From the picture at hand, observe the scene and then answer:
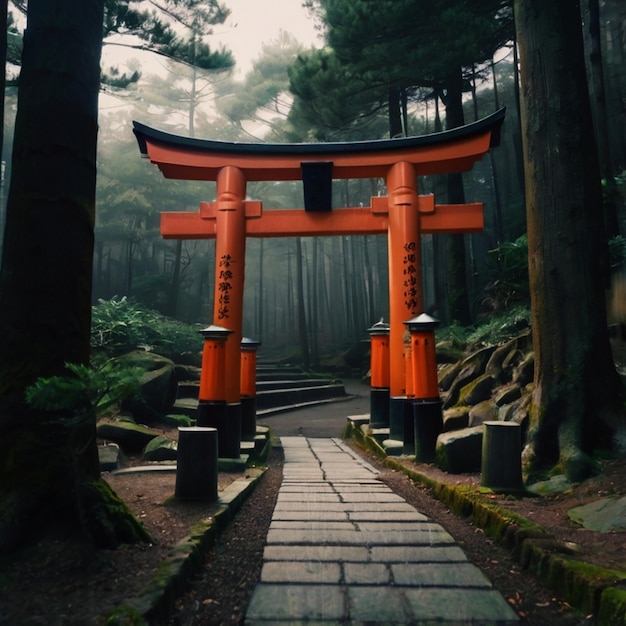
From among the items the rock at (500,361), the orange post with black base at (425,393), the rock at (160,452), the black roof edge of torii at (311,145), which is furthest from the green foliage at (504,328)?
the rock at (160,452)

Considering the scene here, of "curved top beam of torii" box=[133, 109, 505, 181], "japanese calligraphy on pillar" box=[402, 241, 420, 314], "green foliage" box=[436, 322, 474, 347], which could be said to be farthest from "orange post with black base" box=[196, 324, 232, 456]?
"green foliage" box=[436, 322, 474, 347]

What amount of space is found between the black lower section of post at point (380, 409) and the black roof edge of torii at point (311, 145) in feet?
14.0

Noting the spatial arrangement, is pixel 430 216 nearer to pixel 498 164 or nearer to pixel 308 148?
pixel 308 148

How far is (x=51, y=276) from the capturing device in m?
2.77

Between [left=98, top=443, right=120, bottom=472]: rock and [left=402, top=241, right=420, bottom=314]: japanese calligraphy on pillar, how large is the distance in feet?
15.3

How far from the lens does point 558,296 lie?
450 cm

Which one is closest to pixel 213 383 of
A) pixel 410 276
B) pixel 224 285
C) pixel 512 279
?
pixel 224 285

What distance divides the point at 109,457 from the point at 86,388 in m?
3.64

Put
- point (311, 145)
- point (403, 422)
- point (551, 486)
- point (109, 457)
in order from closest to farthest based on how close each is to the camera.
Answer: point (551, 486), point (109, 457), point (403, 422), point (311, 145)

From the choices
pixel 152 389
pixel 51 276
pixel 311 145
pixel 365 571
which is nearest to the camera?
pixel 365 571

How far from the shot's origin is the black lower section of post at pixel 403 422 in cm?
660

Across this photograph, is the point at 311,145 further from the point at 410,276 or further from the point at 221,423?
the point at 221,423

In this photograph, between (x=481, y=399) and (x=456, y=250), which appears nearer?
(x=481, y=399)

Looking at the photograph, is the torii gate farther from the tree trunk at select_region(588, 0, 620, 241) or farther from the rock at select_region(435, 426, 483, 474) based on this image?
the tree trunk at select_region(588, 0, 620, 241)
